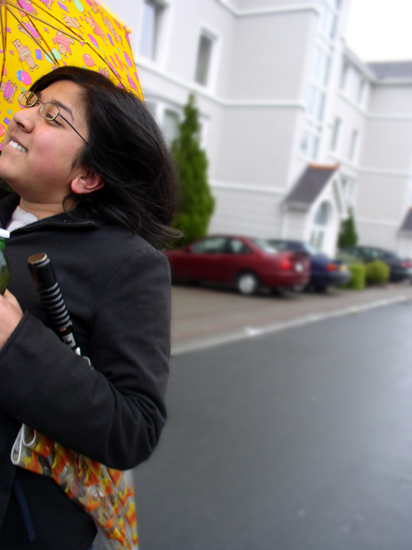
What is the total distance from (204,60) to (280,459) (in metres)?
15.9

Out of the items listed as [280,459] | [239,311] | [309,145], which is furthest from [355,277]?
[280,459]

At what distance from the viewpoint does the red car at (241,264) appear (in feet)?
41.3

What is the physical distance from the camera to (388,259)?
22.5m

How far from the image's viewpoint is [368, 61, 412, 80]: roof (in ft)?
96.8

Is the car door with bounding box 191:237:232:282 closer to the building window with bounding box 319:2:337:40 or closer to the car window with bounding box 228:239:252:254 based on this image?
the car window with bounding box 228:239:252:254

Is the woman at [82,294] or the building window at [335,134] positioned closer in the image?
the woman at [82,294]

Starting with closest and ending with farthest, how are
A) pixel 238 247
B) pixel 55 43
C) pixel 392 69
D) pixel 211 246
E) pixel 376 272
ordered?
pixel 55 43
pixel 238 247
pixel 211 246
pixel 376 272
pixel 392 69

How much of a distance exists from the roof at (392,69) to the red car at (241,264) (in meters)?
20.8

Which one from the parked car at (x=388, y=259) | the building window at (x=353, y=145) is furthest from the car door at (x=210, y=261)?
the building window at (x=353, y=145)

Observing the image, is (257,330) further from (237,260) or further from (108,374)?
(108,374)

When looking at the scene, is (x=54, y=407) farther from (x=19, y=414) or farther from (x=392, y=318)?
(x=392, y=318)

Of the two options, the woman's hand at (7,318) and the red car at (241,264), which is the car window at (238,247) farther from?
the woman's hand at (7,318)

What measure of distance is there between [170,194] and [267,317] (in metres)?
9.05

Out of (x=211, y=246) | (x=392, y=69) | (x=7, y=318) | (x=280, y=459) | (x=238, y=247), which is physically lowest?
(x=280, y=459)
